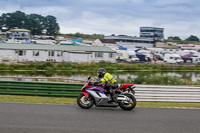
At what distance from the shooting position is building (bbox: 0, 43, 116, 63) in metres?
52.9

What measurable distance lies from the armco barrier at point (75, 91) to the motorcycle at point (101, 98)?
145 inches

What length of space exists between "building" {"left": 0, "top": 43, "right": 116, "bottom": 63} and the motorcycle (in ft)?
136

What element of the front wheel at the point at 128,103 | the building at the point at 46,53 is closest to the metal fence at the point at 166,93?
the front wheel at the point at 128,103

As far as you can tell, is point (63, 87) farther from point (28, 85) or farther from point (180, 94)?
point (180, 94)

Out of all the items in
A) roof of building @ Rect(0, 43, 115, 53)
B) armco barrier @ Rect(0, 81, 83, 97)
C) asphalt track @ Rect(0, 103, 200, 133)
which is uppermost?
roof of building @ Rect(0, 43, 115, 53)

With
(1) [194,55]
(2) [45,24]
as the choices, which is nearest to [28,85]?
(1) [194,55]

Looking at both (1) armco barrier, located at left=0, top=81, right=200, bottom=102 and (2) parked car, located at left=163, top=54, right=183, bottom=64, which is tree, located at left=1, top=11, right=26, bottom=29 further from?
(1) armco barrier, located at left=0, top=81, right=200, bottom=102

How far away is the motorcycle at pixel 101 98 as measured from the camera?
37.2 feet

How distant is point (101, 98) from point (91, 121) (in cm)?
249

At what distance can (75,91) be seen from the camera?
595 inches

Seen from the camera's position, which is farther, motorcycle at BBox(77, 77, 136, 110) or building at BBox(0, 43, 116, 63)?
building at BBox(0, 43, 116, 63)

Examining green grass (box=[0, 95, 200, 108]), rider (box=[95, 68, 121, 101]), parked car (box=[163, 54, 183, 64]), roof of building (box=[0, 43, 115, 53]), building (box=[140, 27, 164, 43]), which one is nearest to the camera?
rider (box=[95, 68, 121, 101])

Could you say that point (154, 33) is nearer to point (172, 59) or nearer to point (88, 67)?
point (172, 59)

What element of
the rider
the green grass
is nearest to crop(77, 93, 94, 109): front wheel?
the rider
